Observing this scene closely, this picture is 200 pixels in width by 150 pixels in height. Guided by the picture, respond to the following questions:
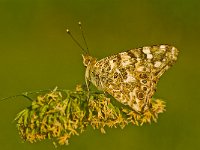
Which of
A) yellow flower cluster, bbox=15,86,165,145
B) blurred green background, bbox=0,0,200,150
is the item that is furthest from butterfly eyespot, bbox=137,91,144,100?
blurred green background, bbox=0,0,200,150

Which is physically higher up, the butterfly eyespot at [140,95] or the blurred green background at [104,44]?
the blurred green background at [104,44]

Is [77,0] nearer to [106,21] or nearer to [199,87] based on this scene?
[106,21]

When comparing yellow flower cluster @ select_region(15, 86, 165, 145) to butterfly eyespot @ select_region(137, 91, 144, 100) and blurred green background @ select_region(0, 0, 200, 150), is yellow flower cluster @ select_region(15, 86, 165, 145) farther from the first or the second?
blurred green background @ select_region(0, 0, 200, 150)

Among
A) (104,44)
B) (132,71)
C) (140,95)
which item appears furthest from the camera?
(104,44)

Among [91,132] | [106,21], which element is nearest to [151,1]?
[106,21]

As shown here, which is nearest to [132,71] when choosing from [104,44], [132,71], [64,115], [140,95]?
[132,71]

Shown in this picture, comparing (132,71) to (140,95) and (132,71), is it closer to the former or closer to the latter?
(132,71)

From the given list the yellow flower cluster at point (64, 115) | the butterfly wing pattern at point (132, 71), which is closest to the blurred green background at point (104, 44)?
the butterfly wing pattern at point (132, 71)

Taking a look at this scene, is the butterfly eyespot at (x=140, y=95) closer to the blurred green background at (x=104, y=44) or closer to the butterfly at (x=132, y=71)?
the butterfly at (x=132, y=71)
